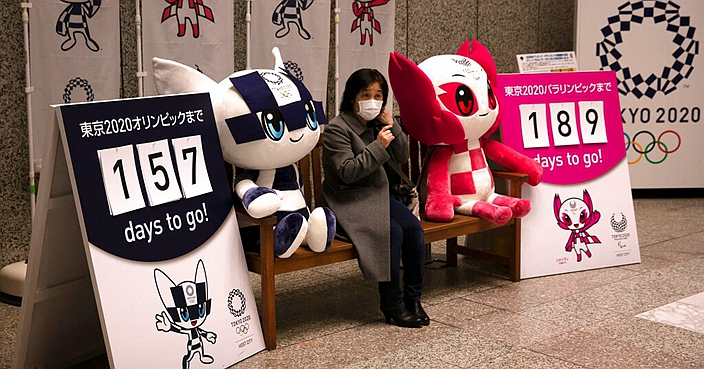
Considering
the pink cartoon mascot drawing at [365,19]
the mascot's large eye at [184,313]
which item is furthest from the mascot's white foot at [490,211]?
the pink cartoon mascot drawing at [365,19]

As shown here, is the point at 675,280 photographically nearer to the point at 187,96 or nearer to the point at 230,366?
the point at 230,366

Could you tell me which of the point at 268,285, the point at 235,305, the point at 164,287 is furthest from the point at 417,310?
the point at 164,287

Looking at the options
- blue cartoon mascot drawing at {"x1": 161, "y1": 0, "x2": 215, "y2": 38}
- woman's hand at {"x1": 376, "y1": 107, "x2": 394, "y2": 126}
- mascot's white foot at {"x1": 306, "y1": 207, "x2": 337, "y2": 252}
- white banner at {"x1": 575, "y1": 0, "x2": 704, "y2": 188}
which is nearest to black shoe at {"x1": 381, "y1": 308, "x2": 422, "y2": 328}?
mascot's white foot at {"x1": 306, "y1": 207, "x2": 337, "y2": 252}

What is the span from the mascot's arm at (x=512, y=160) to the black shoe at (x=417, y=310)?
102 cm

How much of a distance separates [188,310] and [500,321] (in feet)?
4.63

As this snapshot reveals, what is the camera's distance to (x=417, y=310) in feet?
11.6

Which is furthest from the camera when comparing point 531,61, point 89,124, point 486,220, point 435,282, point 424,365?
point 531,61

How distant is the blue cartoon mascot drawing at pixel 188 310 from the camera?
9.23 feet

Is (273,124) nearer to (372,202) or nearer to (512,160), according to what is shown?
(372,202)

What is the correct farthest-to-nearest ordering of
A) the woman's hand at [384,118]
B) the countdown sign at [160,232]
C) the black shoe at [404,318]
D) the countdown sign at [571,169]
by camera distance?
the countdown sign at [571,169]
the woman's hand at [384,118]
the black shoe at [404,318]
the countdown sign at [160,232]

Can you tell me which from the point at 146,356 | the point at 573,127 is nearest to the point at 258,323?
the point at 146,356

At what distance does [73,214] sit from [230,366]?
2.64ft

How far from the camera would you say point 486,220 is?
397cm

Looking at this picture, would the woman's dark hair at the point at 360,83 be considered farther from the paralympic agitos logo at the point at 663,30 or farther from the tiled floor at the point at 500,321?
the paralympic agitos logo at the point at 663,30
